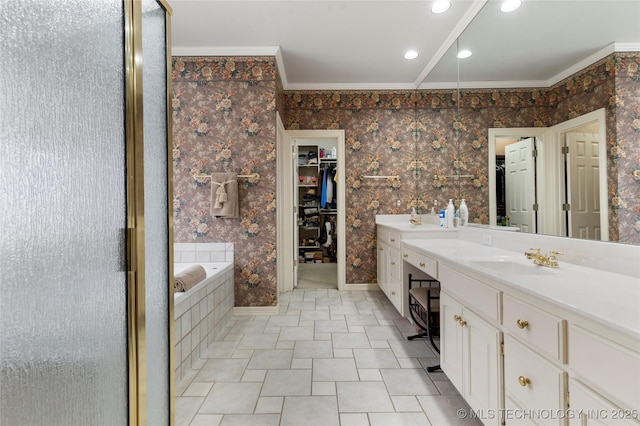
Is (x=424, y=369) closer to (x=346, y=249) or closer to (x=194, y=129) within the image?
(x=346, y=249)

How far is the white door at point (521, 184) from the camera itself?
1821 millimetres

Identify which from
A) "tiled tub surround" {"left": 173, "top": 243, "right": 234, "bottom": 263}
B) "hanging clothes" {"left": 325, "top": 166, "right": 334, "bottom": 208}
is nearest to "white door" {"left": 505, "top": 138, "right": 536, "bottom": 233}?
"tiled tub surround" {"left": 173, "top": 243, "right": 234, "bottom": 263}

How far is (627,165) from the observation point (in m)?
1.19

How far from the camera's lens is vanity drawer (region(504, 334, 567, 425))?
0.92 meters

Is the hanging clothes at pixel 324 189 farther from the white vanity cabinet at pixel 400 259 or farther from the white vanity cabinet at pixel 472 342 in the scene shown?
the white vanity cabinet at pixel 472 342

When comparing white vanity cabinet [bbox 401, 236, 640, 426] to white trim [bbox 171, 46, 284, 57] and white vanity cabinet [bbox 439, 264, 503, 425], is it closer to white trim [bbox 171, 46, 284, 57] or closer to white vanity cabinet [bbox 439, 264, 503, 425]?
white vanity cabinet [bbox 439, 264, 503, 425]

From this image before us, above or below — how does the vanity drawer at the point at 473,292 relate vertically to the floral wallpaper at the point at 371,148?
below

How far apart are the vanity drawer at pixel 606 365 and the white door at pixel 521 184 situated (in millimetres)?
1118

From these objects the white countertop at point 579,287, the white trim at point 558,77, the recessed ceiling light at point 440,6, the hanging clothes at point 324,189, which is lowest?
the white countertop at point 579,287

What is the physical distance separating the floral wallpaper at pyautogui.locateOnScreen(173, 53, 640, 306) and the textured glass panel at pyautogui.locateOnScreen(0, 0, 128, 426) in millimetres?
1795

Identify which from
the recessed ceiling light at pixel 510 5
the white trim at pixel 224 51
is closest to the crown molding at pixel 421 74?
the white trim at pixel 224 51

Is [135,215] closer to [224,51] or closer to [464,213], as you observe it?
[464,213]

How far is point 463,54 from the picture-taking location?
263 cm

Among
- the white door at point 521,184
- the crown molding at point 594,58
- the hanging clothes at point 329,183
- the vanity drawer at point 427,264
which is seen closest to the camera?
the crown molding at point 594,58
